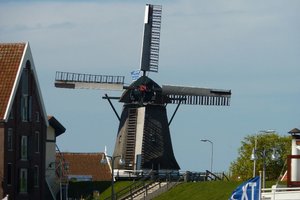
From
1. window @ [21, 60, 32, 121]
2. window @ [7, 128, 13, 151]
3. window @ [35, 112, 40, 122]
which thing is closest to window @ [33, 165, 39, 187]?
window @ [35, 112, 40, 122]

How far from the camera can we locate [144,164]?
105 m

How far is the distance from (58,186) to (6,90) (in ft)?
49.3

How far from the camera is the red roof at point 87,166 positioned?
372 feet

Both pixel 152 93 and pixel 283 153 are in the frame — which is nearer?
pixel 152 93

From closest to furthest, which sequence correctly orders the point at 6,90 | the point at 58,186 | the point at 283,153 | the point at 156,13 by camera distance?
the point at 6,90 → the point at 58,186 → the point at 156,13 → the point at 283,153

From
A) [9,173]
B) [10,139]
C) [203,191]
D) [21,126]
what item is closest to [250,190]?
[203,191]

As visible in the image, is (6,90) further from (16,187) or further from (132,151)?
(132,151)

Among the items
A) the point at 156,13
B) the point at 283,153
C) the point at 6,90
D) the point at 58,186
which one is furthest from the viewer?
the point at 283,153

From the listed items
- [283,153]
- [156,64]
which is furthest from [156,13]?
[283,153]

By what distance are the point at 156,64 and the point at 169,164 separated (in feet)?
29.3

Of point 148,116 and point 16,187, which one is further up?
point 148,116

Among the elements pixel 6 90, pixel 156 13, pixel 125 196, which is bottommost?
pixel 125 196

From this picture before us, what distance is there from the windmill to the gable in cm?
1273

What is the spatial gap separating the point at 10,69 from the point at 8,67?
292 mm
